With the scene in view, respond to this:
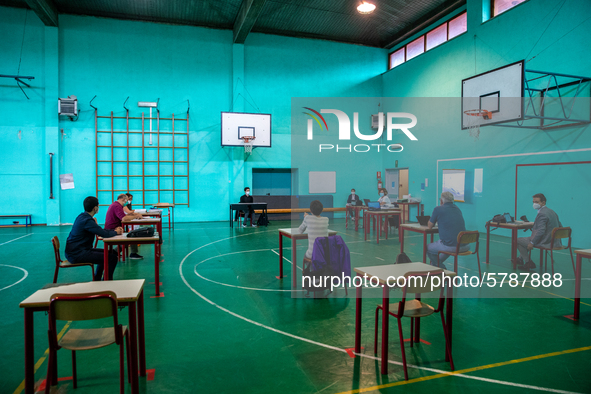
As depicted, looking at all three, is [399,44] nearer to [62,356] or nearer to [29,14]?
[29,14]

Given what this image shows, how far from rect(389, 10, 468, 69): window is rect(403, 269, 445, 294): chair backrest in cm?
1091

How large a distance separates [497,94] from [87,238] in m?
8.63

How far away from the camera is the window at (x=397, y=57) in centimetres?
1480

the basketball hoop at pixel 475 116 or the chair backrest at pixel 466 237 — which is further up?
the basketball hoop at pixel 475 116

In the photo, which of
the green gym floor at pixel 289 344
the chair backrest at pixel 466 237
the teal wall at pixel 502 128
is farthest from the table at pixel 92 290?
the teal wall at pixel 502 128

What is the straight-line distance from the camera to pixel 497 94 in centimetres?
847

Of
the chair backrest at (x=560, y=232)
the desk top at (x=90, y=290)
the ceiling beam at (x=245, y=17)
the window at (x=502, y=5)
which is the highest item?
the ceiling beam at (x=245, y=17)

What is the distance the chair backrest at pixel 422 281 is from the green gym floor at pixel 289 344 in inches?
26.2

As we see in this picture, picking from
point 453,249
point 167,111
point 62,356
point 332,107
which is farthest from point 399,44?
point 62,356

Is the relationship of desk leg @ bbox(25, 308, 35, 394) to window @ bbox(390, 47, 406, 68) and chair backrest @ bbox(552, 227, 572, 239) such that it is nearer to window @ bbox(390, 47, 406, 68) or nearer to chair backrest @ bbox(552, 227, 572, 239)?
chair backrest @ bbox(552, 227, 572, 239)

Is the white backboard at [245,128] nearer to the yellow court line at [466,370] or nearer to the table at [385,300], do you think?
the table at [385,300]

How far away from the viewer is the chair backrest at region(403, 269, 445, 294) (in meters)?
3.03

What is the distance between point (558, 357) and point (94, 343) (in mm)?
3805

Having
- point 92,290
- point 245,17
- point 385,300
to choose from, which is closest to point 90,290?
point 92,290
